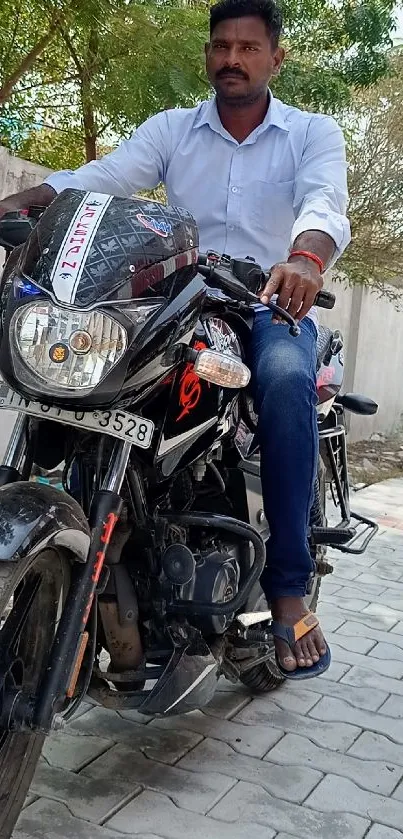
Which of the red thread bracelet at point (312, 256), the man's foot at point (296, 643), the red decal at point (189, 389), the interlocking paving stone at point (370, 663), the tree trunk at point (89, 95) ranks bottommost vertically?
the interlocking paving stone at point (370, 663)

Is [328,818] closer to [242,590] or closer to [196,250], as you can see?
[242,590]

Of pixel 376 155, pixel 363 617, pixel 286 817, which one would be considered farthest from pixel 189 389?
pixel 376 155

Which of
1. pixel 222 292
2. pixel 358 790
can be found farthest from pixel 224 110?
pixel 358 790

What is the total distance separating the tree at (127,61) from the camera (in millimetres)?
4730

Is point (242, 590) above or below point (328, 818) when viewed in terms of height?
above

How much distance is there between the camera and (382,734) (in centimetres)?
318

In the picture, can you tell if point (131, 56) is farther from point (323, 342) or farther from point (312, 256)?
point (312, 256)

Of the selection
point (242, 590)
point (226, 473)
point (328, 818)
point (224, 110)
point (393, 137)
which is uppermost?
point (393, 137)

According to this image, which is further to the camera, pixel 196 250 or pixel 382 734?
pixel 382 734

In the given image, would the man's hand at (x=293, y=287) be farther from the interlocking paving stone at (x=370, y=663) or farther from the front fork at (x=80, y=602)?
the interlocking paving stone at (x=370, y=663)

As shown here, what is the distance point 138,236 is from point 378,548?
14.7 feet

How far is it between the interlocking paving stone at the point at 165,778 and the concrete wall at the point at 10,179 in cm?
218

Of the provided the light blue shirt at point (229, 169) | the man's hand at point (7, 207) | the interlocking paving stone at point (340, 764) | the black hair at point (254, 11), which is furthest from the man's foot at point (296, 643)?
the black hair at point (254, 11)

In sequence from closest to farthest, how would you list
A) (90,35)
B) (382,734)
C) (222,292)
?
(222,292), (382,734), (90,35)
